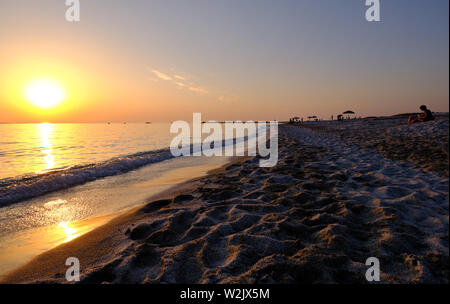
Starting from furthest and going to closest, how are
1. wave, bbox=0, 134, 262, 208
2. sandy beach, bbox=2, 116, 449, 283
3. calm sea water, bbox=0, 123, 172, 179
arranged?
1. calm sea water, bbox=0, 123, 172, 179
2. wave, bbox=0, 134, 262, 208
3. sandy beach, bbox=2, 116, 449, 283

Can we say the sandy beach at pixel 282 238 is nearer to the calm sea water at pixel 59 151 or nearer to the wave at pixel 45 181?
A: the wave at pixel 45 181

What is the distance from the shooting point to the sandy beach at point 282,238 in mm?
2494

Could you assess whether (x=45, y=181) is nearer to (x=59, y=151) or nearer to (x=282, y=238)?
(x=282, y=238)

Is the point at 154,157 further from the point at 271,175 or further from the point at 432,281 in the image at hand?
the point at 432,281

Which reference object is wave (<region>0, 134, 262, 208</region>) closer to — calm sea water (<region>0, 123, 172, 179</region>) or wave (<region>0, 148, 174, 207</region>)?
wave (<region>0, 148, 174, 207</region>)

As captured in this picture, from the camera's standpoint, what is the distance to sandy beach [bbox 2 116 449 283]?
2.49 meters

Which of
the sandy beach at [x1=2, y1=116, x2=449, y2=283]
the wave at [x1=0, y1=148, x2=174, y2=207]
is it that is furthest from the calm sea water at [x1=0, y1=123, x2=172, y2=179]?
the sandy beach at [x1=2, y1=116, x2=449, y2=283]

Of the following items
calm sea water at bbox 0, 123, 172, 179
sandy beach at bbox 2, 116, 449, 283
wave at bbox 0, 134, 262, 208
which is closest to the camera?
sandy beach at bbox 2, 116, 449, 283

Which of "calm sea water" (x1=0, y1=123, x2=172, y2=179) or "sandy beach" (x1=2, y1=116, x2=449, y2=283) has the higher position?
"calm sea water" (x1=0, y1=123, x2=172, y2=179)

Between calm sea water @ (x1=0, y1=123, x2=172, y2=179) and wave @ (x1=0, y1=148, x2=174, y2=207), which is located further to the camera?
calm sea water @ (x1=0, y1=123, x2=172, y2=179)

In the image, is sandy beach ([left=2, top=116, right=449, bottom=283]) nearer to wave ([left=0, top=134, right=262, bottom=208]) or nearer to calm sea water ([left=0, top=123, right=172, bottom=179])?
wave ([left=0, top=134, right=262, bottom=208])

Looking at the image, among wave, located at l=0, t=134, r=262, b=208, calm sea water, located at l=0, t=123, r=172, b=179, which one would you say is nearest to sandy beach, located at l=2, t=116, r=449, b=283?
wave, located at l=0, t=134, r=262, b=208

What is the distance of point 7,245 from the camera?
394cm
